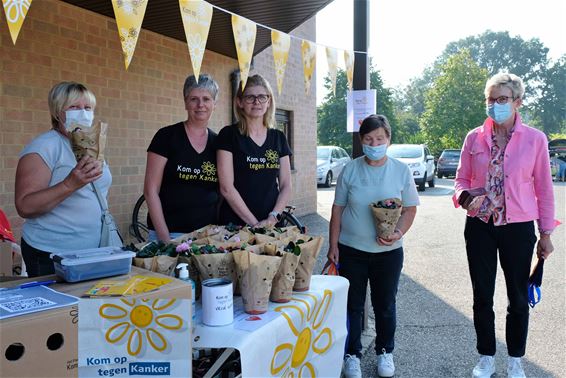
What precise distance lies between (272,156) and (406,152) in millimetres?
15820

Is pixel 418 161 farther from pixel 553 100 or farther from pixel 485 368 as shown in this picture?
pixel 553 100

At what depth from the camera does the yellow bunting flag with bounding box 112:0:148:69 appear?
8.13ft

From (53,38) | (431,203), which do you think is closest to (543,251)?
(53,38)

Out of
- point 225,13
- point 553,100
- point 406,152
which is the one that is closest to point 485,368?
point 225,13

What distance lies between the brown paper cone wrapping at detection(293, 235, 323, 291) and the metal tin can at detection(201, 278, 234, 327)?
47 cm

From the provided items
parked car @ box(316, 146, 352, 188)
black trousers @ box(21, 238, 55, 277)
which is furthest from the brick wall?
parked car @ box(316, 146, 352, 188)

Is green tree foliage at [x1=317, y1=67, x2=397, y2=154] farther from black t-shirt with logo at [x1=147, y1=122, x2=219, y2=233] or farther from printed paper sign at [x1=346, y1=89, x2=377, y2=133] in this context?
black t-shirt with logo at [x1=147, y1=122, x2=219, y2=233]

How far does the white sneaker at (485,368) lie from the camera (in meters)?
3.22

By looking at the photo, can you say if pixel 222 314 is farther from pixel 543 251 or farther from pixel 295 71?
pixel 295 71

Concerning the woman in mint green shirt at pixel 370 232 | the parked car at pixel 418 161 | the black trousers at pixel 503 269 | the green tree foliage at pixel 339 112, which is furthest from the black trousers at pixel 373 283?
the green tree foliage at pixel 339 112

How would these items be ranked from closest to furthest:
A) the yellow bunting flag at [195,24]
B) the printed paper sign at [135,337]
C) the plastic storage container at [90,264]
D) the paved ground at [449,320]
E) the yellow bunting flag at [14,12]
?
the printed paper sign at [135,337] < the plastic storage container at [90,264] < the yellow bunting flag at [14,12] < the yellow bunting flag at [195,24] < the paved ground at [449,320]

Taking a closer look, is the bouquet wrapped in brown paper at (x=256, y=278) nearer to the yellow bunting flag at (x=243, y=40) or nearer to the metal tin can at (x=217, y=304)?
the metal tin can at (x=217, y=304)

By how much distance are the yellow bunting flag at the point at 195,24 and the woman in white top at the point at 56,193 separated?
73 centimetres

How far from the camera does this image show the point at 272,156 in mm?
3051
